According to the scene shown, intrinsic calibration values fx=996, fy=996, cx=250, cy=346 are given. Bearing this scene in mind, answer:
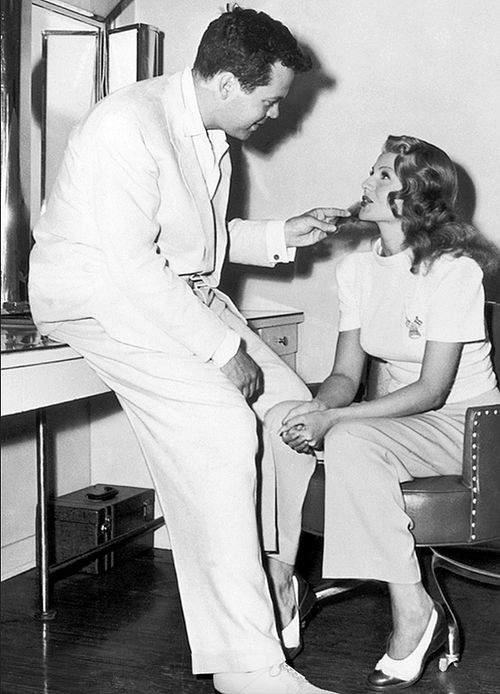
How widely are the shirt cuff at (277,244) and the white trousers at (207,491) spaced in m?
0.69

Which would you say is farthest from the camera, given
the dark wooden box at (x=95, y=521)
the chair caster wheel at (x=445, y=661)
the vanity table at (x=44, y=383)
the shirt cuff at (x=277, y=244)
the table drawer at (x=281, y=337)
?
the table drawer at (x=281, y=337)

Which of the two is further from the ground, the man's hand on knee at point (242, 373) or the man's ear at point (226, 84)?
the man's ear at point (226, 84)

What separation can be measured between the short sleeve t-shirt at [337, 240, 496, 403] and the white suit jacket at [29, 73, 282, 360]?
65cm

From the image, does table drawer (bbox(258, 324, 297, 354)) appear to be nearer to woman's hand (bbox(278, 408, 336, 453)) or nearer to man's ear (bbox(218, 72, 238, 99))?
woman's hand (bbox(278, 408, 336, 453))

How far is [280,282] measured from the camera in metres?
3.93

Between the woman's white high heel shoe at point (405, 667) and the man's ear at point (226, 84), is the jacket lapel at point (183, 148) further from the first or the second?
the woman's white high heel shoe at point (405, 667)

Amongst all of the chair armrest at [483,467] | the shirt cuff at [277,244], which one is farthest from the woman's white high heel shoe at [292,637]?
the shirt cuff at [277,244]

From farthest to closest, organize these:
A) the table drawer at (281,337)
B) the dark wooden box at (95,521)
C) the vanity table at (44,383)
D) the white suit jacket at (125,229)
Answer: the table drawer at (281,337) → the dark wooden box at (95,521) → the vanity table at (44,383) → the white suit jacket at (125,229)

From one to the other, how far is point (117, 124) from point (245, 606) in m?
1.21

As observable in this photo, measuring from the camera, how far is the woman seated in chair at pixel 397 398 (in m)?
2.58

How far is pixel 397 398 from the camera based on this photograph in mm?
2789

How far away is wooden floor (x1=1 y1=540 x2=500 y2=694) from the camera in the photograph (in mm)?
2641

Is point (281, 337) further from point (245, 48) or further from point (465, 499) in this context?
point (245, 48)

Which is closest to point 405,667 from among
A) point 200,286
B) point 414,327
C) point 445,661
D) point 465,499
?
point 445,661
